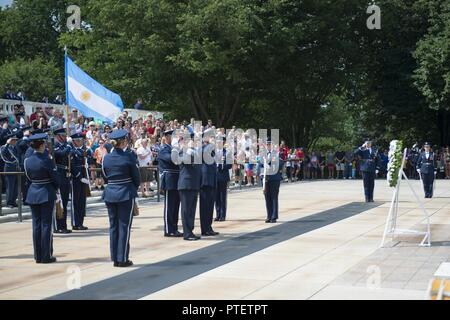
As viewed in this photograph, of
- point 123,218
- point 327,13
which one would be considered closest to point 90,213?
point 123,218

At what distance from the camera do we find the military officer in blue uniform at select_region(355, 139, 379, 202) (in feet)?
65.4

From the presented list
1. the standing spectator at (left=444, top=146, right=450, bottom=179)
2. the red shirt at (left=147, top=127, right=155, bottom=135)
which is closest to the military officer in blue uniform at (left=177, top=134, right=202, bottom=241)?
the red shirt at (left=147, top=127, right=155, bottom=135)

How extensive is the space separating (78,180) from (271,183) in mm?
4255

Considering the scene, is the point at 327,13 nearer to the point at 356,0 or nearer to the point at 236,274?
the point at 356,0

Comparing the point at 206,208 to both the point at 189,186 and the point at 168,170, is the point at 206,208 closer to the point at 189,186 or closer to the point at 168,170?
the point at 189,186

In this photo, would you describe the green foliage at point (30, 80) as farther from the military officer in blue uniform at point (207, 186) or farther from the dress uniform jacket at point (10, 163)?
A: the military officer in blue uniform at point (207, 186)

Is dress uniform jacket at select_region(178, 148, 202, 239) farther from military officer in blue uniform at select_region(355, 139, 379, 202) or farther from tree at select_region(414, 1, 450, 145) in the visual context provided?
tree at select_region(414, 1, 450, 145)

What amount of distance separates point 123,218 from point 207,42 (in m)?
24.0

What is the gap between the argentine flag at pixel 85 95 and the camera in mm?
16219

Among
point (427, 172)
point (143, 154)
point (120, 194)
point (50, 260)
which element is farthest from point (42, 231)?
point (427, 172)

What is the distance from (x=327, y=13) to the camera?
36.7 metres

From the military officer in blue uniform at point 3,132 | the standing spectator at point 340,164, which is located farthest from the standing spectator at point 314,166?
the military officer in blue uniform at point 3,132

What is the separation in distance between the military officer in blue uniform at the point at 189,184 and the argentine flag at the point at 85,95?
4.86 metres

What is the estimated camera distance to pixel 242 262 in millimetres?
9656
